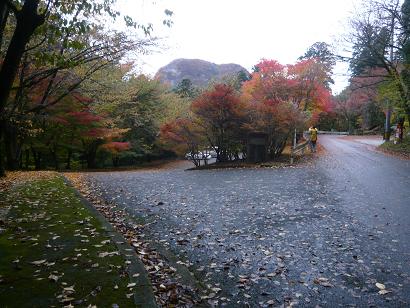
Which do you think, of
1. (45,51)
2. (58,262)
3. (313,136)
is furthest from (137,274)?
(313,136)

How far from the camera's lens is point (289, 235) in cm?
663

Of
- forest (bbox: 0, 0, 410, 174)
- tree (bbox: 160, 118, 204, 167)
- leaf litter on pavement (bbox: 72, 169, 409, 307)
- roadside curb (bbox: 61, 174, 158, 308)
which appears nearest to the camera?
roadside curb (bbox: 61, 174, 158, 308)

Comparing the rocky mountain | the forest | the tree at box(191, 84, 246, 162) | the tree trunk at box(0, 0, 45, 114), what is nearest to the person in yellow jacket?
the forest

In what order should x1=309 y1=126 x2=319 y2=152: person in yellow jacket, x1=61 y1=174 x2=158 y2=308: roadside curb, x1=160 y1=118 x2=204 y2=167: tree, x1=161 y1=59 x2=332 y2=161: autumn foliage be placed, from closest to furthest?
x1=61 y1=174 x2=158 y2=308: roadside curb → x1=161 y1=59 x2=332 y2=161: autumn foliage → x1=160 y1=118 x2=204 y2=167: tree → x1=309 y1=126 x2=319 y2=152: person in yellow jacket

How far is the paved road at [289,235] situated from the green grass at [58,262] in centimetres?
120

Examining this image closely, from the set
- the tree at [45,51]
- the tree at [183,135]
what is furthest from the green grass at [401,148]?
the tree at [45,51]

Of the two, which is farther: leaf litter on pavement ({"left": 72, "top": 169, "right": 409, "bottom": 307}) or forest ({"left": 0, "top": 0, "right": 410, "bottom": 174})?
forest ({"left": 0, "top": 0, "right": 410, "bottom": 174})

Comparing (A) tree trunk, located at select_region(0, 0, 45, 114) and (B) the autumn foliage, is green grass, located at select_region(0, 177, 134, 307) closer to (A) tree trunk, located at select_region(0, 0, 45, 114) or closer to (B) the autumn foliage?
(A) tree trunk, located at select_region(0, 0, 45, 114)

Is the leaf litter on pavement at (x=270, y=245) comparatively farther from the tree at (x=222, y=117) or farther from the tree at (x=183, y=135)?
the tree at (x=183, y=135)

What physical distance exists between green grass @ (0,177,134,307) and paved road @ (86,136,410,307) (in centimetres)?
120

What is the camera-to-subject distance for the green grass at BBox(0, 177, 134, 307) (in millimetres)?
3965

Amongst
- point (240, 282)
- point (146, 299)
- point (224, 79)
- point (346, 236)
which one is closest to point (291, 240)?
point (346, 236)

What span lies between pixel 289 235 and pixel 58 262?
3.95 meters

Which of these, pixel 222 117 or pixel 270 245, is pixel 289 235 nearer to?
pixel 270 245
